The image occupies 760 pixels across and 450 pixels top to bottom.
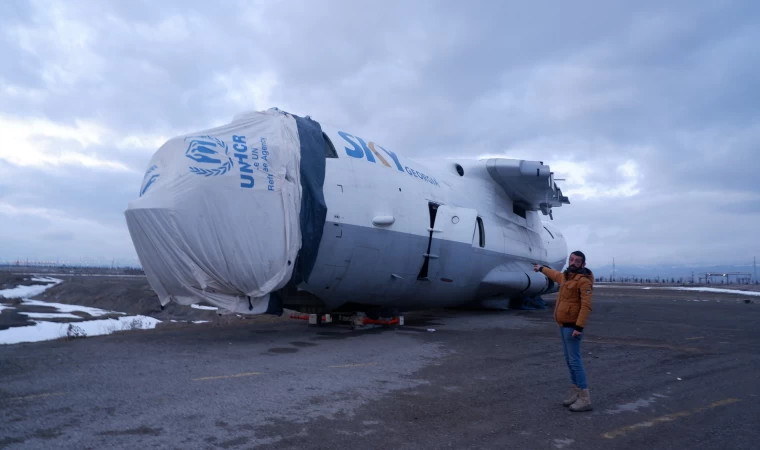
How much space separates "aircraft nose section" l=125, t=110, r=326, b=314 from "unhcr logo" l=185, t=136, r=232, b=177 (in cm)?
2

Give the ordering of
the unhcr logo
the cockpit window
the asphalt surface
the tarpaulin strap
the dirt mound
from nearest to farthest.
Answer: the asphalt surface, the unhcr logo, the tarpaulin strap, the cockpit window, the dirt mound

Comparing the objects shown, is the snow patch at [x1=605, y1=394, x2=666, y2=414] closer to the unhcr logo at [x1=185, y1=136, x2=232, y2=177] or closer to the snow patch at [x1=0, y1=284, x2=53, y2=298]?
the unhcr logo at [x1=185, y1=136, x2=232, y2=177]

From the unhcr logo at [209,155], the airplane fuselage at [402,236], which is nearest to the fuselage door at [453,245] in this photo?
the airplane fuselage at [402,236]

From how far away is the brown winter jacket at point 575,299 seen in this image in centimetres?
582

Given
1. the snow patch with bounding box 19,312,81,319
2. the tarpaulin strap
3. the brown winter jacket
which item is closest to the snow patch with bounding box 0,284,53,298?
the snow patch with bounding box 19,312,81,319

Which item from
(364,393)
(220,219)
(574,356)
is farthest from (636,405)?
(220,219)

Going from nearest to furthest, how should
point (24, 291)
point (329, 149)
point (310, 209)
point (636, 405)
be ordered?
point (636, 405)
point (310, 209)
point (329, 149)
point (24, 291)

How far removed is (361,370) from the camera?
7.67 m

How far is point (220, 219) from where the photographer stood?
30.2 feet

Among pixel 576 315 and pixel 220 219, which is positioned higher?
pixel 220 219

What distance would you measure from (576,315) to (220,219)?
616 cm

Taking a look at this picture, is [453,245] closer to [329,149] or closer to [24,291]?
[329,149]

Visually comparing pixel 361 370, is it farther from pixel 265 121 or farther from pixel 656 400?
pixel 265 121

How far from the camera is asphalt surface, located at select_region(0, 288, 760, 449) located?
474 cm
